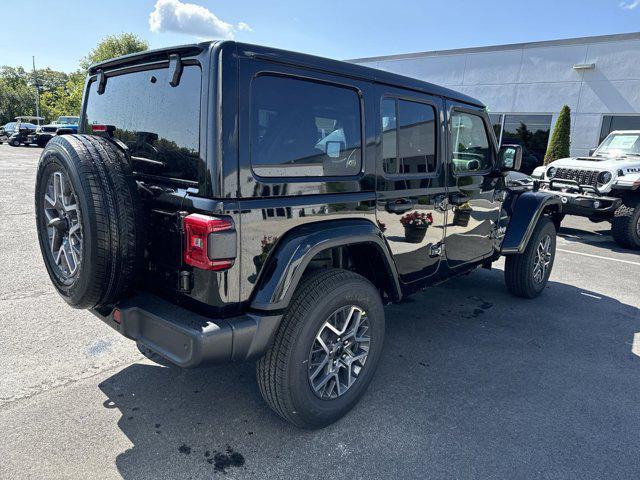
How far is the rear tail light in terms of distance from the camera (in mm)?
1976

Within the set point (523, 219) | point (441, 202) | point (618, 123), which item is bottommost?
point (523, 219)

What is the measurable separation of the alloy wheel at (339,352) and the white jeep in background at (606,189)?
6.59m

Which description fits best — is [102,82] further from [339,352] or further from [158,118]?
[339,352]

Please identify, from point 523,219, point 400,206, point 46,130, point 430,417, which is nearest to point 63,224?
point 400,206

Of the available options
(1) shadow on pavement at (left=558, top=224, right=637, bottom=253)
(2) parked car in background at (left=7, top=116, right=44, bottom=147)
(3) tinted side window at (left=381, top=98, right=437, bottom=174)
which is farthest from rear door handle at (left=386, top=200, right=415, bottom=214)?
(2) parked car in background at (left=7, top=116, right=44, bottom=147)

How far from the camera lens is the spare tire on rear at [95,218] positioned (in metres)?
2.10

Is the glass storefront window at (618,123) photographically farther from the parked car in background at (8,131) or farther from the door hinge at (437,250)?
the parked car in background at (8,131)

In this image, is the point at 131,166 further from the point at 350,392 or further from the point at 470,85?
the point at 470,85

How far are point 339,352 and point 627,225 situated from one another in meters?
7.19

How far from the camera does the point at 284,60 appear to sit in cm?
221

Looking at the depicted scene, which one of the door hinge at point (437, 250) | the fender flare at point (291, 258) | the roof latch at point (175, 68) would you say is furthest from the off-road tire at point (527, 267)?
the roof latch at point (175, 68)

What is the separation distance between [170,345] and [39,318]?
2280 millimetres

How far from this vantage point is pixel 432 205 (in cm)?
323

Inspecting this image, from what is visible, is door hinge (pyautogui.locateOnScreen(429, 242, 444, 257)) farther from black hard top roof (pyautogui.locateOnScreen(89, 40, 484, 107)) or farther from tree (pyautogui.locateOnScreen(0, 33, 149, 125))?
tree (pyautogui.locateOnScreen(0, 33, 149, 125))
